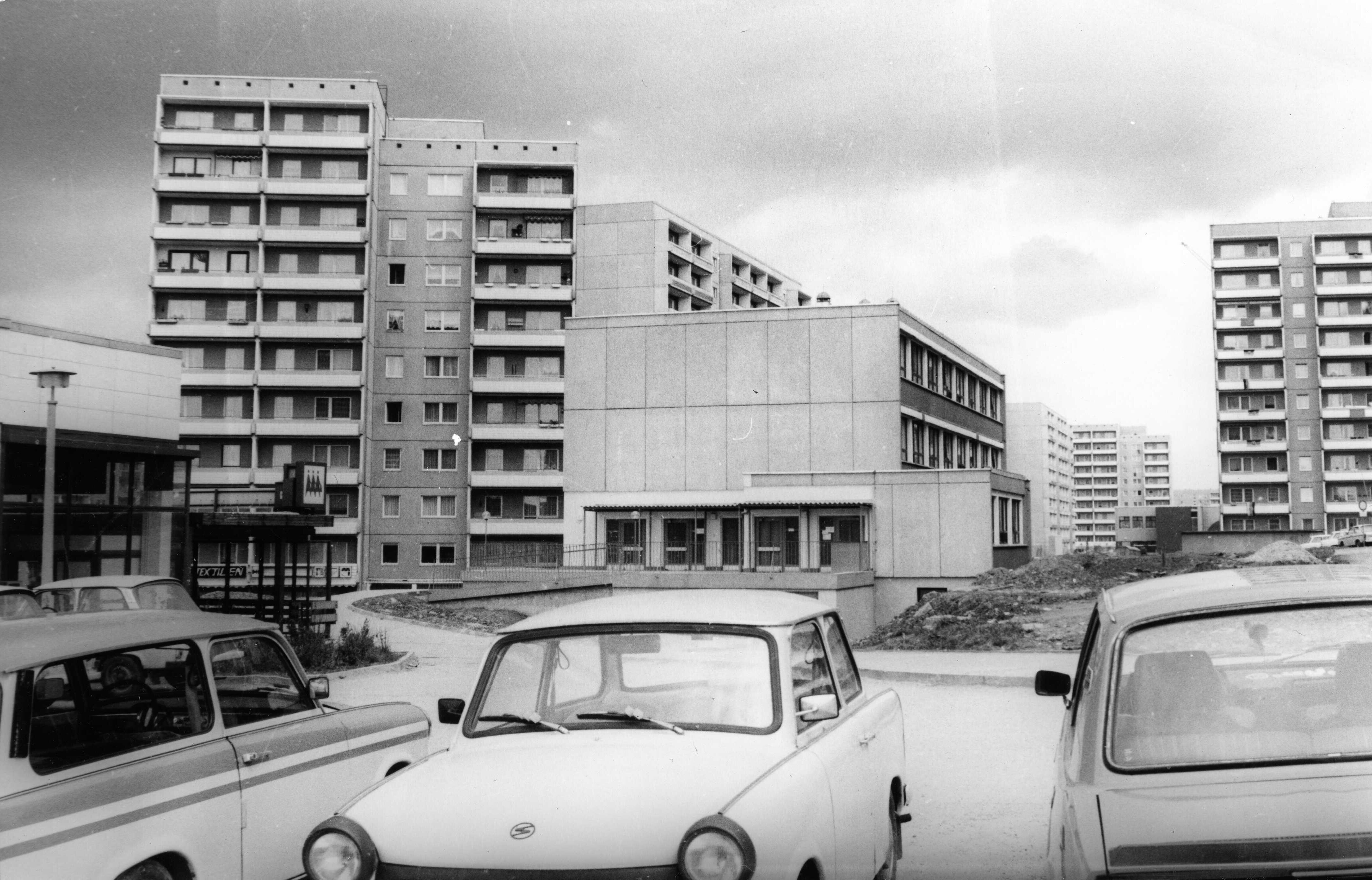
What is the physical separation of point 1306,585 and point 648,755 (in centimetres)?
238

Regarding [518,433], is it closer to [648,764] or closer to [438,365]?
[438,365]

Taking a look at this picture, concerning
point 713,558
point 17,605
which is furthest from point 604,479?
point 17,605

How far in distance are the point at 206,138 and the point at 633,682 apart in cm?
6484

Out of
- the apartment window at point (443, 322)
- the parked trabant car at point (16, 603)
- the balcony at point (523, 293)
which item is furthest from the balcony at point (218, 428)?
the parked trabant car at point (16, 603)

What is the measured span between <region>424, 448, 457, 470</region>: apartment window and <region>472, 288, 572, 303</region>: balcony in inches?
353

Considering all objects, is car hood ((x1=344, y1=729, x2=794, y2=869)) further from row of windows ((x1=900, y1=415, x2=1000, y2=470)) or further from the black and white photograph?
row of windows ((x1=900, y1=415, x2=1000, y2=470))

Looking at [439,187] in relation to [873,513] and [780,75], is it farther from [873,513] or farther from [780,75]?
[780,75]

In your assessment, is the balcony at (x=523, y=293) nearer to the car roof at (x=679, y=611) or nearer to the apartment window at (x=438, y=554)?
the apartment window at (x=438, y=554)

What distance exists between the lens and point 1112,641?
3.86 m

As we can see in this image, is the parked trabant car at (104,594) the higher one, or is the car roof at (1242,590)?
the car roof at (1242,590)

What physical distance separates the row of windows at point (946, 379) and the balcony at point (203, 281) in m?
35.9

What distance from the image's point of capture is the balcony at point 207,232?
61062 millimetres

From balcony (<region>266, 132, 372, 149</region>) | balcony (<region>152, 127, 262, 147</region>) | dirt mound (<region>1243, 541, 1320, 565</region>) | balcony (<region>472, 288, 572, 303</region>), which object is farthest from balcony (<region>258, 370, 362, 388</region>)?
dirt mound (<region>1243, 541, 1320, 565</region>)

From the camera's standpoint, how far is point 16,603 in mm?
12023
